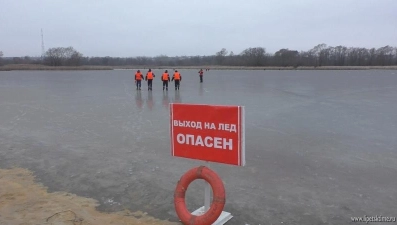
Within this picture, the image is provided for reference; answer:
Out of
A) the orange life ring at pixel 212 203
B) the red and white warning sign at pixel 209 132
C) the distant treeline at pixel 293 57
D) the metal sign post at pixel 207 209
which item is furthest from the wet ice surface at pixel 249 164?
the distant treeline at pixel 293 57

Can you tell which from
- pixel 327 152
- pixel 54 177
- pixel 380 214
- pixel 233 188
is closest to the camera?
pixel 380 214

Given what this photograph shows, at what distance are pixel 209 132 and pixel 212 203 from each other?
0.80m

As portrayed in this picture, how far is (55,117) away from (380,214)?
412 inches

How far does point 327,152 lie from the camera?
7.25 m

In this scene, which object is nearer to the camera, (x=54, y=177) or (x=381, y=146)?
(x=54, y=177)

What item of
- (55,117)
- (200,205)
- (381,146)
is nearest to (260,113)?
(381,146)

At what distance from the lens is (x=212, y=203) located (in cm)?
401

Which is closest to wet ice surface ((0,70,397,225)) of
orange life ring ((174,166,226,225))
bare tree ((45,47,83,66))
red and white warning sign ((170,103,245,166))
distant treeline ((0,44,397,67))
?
orange life ring ((174,166,226,225))

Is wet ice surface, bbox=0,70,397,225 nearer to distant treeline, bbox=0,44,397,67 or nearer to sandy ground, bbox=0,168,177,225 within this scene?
sandy ground, bbox=0,168,177,225

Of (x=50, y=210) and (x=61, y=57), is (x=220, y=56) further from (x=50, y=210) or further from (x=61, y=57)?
(x=50, y=210)

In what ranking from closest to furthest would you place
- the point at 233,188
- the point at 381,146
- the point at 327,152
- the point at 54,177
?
the point at 233,188, the point at 54,177, the point at 327,152, the point at 381,146

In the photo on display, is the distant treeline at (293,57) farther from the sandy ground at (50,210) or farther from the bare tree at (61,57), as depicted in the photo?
the sandy ground at (50,210)

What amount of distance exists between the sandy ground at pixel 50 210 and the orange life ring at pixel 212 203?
255mm

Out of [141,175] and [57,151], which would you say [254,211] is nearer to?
[141,175]
